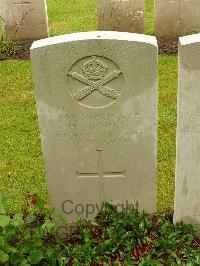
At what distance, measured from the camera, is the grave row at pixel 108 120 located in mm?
3594

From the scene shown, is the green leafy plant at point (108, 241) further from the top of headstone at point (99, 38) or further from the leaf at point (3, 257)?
the top of headstone at point (99, 38)

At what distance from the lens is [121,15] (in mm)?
8773

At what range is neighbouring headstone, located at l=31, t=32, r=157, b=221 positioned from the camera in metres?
3.61

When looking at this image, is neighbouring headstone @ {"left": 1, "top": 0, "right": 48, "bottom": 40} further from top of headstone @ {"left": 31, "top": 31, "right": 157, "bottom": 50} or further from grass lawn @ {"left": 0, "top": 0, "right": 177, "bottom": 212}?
top of headstone @ {"left": 31, "top": 31, "right": 157, "bottom": 50}

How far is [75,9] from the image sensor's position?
434 inches

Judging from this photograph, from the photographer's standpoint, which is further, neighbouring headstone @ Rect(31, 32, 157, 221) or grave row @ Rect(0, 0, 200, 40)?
grave row @ Rect(0, 0, 200, 40)

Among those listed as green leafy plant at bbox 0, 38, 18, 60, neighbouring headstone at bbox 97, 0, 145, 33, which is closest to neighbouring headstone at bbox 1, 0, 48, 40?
green leafy plant at bbox 0, 38, 18, 60

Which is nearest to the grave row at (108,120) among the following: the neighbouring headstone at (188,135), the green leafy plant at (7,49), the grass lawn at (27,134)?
the neighbouring headstone at (188,135)

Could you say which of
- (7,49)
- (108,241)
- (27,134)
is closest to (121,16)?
(7,49)

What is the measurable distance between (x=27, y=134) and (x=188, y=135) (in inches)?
109

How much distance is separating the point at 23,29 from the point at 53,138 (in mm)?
5526

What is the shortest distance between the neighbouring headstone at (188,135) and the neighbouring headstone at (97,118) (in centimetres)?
20

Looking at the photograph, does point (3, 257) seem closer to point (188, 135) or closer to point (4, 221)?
point (4, 221)

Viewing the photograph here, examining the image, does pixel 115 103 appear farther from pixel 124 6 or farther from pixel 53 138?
pixel 124 6
